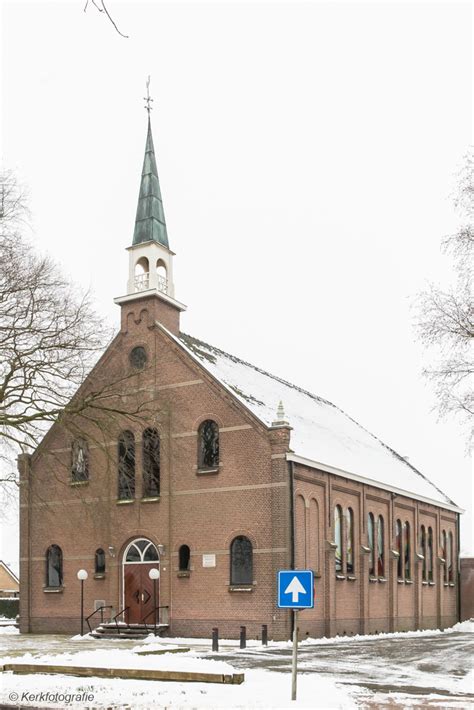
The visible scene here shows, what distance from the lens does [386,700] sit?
16.2 meters

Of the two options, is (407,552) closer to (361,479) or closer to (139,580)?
(361,479)

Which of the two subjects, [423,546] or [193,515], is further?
[423,546]

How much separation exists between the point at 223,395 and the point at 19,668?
18246 mm

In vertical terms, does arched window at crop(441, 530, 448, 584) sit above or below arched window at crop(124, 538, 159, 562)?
below

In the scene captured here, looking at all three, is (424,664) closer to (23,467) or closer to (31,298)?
(31,298)

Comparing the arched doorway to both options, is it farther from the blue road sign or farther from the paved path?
the blue road sign

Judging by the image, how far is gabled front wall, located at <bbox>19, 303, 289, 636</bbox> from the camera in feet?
112

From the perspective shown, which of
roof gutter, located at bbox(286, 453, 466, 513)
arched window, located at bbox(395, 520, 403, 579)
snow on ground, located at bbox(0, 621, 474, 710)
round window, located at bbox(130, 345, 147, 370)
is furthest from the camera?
arched window, located at bbox(395, 520, 403, 579)

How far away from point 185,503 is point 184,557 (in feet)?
6.88

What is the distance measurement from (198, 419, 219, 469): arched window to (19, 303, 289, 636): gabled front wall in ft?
0.93

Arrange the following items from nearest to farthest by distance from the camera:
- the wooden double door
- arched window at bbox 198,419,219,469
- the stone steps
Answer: the stone steps
arched window at bbox 198,419,219,469
the wooden double door

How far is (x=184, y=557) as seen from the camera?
3609 centimetres

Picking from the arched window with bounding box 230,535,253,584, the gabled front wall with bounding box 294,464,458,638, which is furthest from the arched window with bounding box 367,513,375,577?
the arched window with bounding box 230,535,253,584

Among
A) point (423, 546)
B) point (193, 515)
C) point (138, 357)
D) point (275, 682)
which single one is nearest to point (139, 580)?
point (193, 515)
